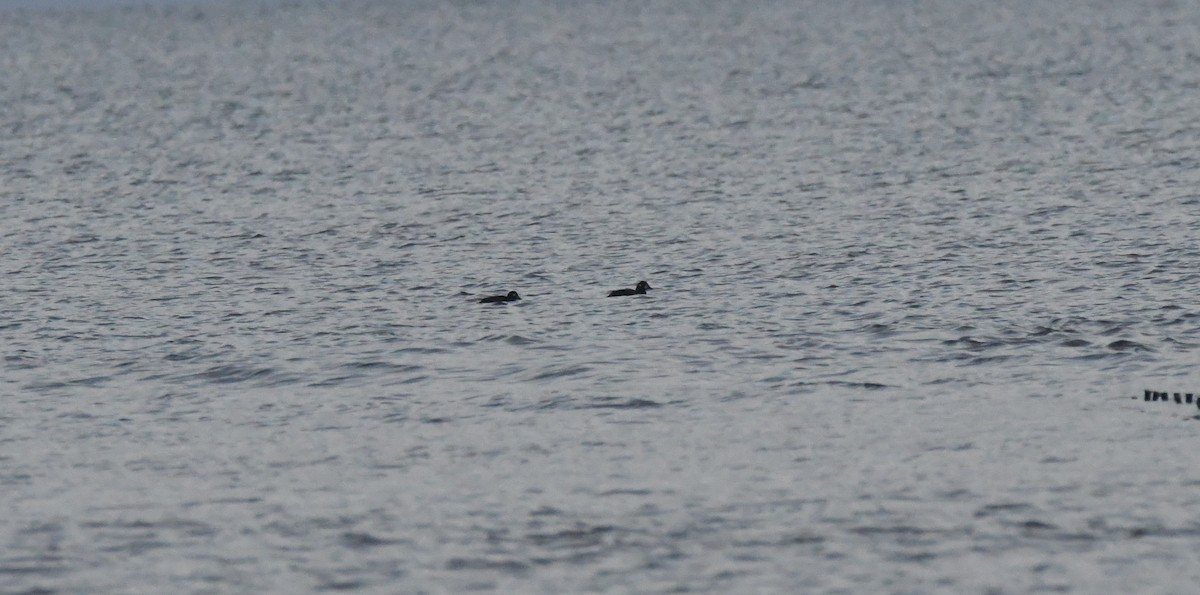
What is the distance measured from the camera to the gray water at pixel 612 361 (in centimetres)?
2278

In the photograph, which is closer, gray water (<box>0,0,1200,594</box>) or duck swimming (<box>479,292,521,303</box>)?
gray water (<box>0,0,1200,594</box>)

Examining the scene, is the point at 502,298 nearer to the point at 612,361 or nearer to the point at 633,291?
the point at 633,291

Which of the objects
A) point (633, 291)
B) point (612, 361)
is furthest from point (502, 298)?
point (612, 361)

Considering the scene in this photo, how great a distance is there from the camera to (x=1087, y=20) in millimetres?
162500

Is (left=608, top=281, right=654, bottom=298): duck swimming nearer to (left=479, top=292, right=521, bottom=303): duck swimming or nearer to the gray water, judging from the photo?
the gray water

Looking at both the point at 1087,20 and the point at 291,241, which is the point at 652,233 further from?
the point at 1087,20

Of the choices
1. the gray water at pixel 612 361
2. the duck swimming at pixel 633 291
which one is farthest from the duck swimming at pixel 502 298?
the duck swimming at pixel 633 291

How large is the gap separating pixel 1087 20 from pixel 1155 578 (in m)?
148

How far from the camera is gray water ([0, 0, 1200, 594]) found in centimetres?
2278

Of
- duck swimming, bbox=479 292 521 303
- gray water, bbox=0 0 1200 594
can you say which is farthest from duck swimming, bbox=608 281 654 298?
duck swimming, bbox=479 292 521 303

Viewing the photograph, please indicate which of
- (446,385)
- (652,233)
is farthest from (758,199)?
(446,385)

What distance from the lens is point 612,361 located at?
108ft

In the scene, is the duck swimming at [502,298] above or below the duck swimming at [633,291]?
above

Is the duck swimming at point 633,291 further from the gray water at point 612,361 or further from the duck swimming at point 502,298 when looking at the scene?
the duck swimming at point 502,298
